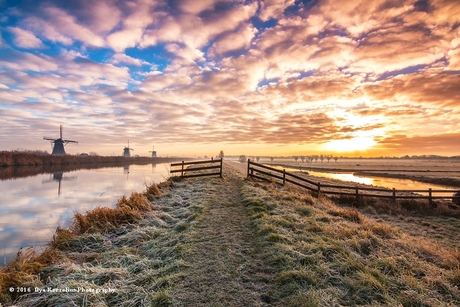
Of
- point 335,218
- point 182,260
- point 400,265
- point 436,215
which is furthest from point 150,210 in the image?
point 436,215

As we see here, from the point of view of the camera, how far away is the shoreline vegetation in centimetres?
466

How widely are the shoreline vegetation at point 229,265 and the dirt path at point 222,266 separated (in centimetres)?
2

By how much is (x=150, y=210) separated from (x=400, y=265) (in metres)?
10.0

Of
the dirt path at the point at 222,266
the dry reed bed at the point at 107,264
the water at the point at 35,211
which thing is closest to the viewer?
the dirt path at the point at 222,266

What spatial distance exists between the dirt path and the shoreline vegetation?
0.02 meters

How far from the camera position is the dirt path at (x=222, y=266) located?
4.57 meters

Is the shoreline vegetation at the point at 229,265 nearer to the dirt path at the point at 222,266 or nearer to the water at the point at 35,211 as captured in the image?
the dirt path at the point at 222,266

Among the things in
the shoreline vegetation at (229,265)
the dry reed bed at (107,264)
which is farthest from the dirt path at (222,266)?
the dry reed bed at (107,264)

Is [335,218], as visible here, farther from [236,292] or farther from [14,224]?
[14,224]

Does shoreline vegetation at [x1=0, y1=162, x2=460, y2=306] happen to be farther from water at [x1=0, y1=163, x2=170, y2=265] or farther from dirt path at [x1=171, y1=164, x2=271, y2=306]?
water at [x1=0, y1=163, x2=170, y2=265]

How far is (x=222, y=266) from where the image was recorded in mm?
5699

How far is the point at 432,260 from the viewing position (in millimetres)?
6461

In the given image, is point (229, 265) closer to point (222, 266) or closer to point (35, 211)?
point (222, 266)

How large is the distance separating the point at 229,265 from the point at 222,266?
0.60 ft
